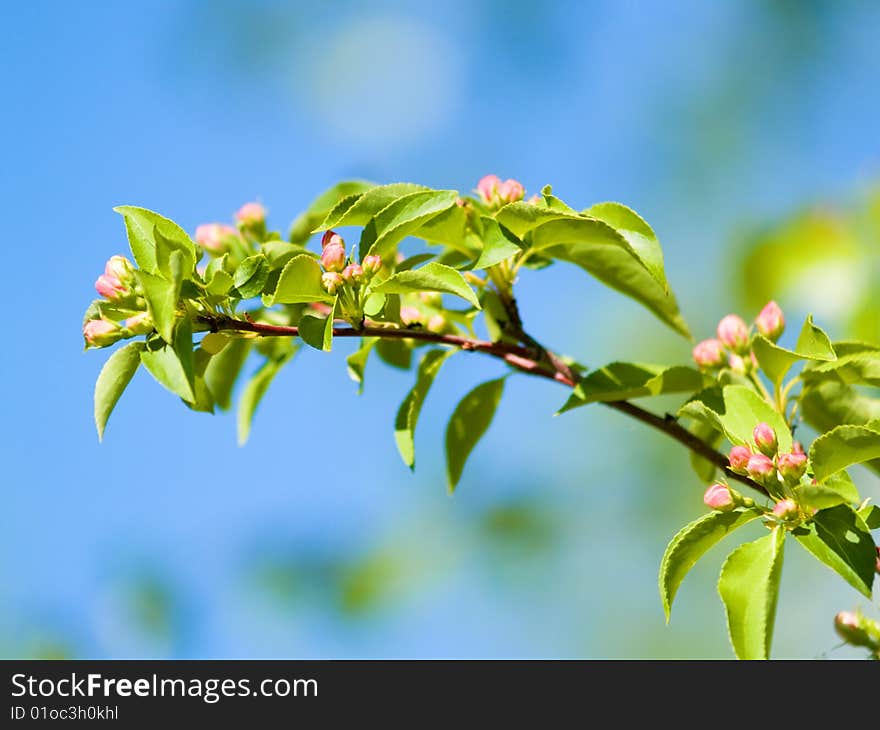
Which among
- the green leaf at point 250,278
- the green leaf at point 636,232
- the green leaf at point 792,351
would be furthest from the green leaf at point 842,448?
the green leaf at point 250,278

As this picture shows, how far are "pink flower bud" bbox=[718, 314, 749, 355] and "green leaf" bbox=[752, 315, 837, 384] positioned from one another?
0.05m

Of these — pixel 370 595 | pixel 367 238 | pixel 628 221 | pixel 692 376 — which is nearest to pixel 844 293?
pixel 692 376

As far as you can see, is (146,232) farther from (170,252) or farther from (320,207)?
(320,207)

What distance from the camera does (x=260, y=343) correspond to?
1697mm

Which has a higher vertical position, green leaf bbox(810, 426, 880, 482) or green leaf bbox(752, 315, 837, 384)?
green leaf bbox(752, 315, 837, 384)

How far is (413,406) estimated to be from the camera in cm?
147

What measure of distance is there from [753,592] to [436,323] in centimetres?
58

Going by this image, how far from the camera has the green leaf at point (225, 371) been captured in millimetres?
1698

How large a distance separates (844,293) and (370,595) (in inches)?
143

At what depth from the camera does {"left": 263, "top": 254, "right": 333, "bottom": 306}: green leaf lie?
1.22 meters

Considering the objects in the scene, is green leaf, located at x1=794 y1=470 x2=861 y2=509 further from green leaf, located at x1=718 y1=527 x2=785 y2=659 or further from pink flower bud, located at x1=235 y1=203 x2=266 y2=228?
pink flower bud, located at x1=235 y1=203 x2=266 y2=228

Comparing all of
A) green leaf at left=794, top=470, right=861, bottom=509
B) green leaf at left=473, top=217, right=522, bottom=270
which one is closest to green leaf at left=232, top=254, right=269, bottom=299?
green leaf at left=473, top=217, right=522, bottom=270

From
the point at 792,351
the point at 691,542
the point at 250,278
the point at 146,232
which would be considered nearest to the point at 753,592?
the point at 691,542
